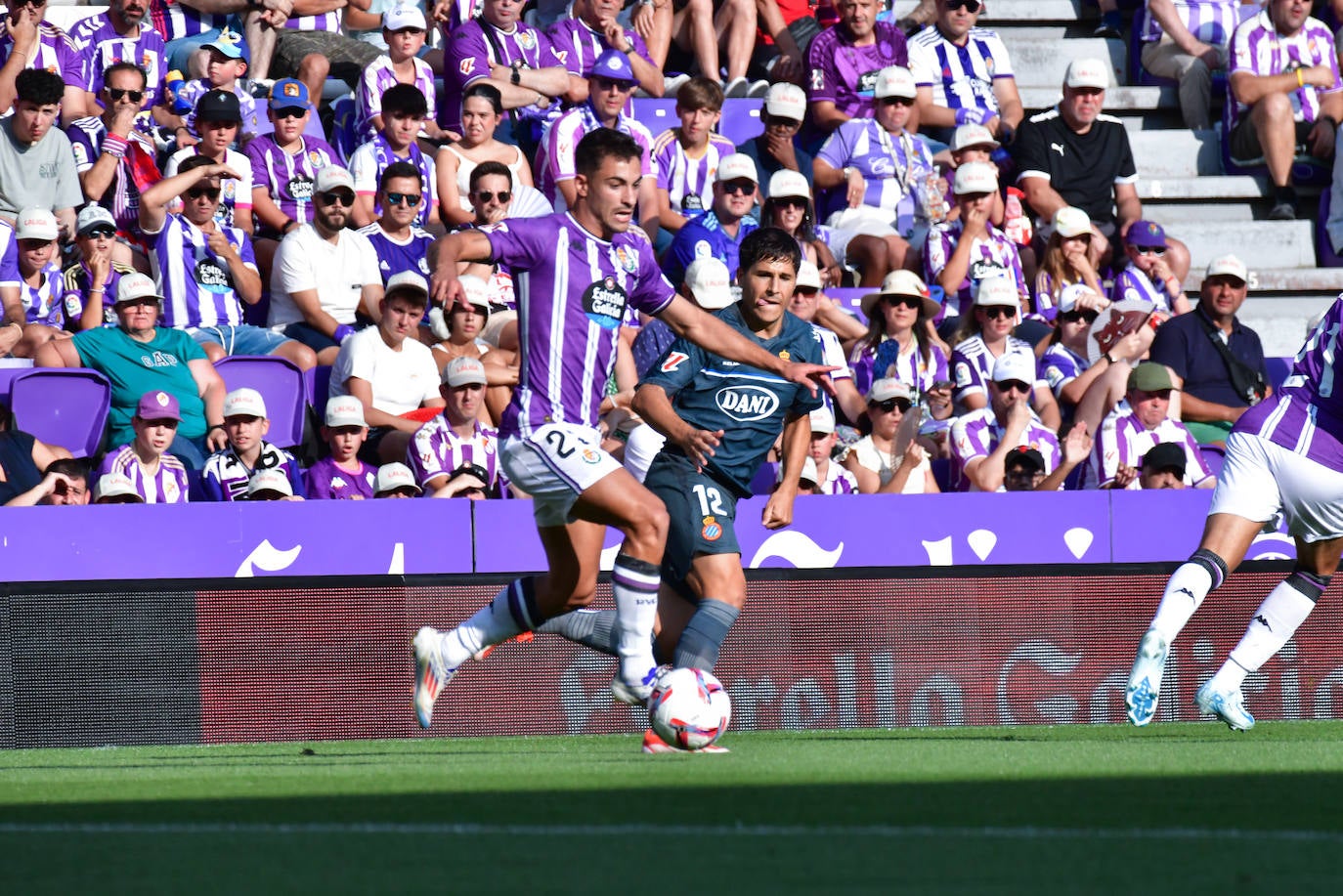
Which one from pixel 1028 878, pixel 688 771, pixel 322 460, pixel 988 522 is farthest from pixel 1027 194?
pixel 1028 878

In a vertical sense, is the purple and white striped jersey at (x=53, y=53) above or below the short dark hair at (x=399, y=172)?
above

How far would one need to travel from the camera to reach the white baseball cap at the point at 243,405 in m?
10.6

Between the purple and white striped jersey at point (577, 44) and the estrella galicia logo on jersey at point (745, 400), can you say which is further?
the purple and white striped jersey at point (577, 44)

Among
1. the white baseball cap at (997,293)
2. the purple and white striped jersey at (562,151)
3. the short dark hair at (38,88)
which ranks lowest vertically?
the white baseball cap at (997,293)

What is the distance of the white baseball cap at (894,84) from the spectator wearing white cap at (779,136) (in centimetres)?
56

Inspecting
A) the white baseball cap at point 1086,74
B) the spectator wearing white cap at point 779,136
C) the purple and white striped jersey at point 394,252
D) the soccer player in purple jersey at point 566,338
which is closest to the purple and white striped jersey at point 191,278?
the purple and white striped jersey at point 394,252

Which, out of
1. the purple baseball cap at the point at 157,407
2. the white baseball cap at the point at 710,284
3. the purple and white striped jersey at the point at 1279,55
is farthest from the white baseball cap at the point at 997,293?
the purple baseball cap at the point at 157,407

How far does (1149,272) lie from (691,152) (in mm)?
3437

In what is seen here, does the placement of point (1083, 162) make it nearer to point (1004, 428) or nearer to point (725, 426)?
point (1004, 428)

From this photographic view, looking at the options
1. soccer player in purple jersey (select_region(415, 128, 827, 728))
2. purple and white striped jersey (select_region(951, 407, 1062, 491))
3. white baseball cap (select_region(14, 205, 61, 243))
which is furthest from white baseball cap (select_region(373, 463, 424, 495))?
purple and white striped jersey (select_region(951, 407, 1062, 491))

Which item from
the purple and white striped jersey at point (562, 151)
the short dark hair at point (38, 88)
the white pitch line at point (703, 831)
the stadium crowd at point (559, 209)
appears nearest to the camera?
the white pitch line at point (703, 831)

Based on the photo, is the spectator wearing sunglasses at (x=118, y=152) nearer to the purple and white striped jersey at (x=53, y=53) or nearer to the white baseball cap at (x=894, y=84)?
the purple and white striped jersey at (x=53, y=53)

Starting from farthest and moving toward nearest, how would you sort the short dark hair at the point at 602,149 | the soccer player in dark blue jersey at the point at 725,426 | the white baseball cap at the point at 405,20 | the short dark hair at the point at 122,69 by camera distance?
the white baseball cap at the point at 405,20 < the short dark hair at the point at 122,69 < the soccer player in dark blue jersey at the point at 725,426 < the short dark hair at the point at 602,149

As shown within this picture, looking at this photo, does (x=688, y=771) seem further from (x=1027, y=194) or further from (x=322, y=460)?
(x=1027, y=194)
